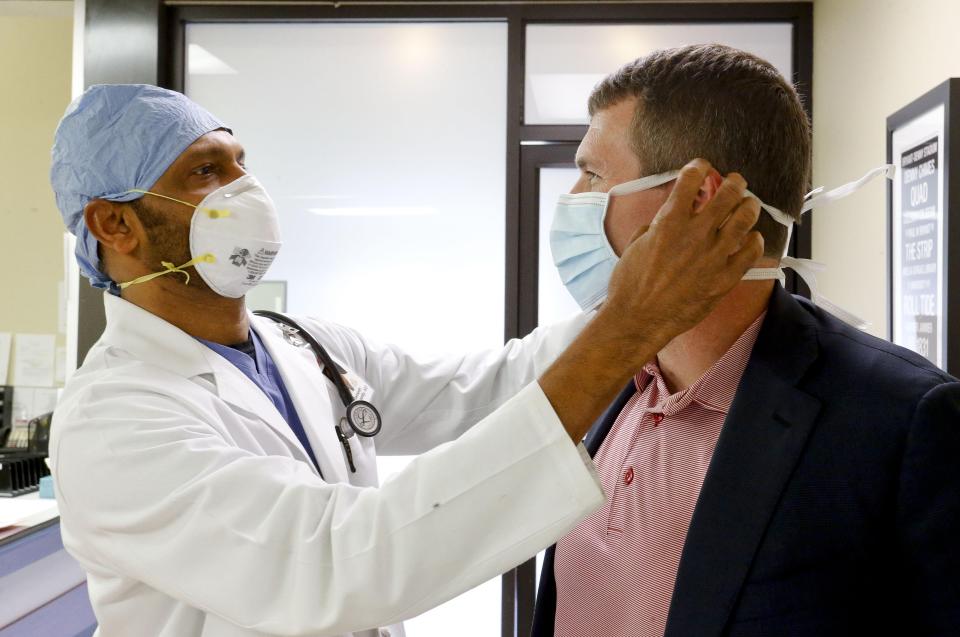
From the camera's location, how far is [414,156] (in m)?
3.04

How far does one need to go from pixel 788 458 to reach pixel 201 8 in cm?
289

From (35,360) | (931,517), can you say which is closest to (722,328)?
(931,517)

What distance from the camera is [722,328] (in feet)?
3.65

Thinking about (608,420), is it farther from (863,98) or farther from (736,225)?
(863,98)

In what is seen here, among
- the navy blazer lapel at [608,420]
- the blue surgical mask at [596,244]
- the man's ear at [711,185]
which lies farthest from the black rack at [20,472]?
the man's ear at [711,185]

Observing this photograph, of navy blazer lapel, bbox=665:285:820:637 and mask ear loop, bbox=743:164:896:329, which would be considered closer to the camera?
navy blazer lapel, bbox=665:285:820:637

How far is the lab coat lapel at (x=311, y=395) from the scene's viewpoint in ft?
4.70

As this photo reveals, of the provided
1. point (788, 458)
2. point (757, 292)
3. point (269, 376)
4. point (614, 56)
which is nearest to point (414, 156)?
point (614, 56)

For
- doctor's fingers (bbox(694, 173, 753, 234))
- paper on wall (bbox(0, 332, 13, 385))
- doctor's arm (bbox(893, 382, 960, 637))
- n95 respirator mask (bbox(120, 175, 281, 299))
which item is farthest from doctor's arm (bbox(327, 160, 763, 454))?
paper on wall (bbox(0, 332, 13, 385))

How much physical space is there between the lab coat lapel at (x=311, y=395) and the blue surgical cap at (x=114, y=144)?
34 centimetres

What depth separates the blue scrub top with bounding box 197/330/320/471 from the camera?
1.46m

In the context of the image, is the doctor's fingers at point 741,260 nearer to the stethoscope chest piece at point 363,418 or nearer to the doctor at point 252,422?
the doctor at point 252,422

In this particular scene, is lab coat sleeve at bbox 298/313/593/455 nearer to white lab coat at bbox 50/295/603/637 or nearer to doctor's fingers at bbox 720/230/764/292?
white lab coat at bbox 50/295/603/637

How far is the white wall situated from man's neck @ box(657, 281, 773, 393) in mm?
962
